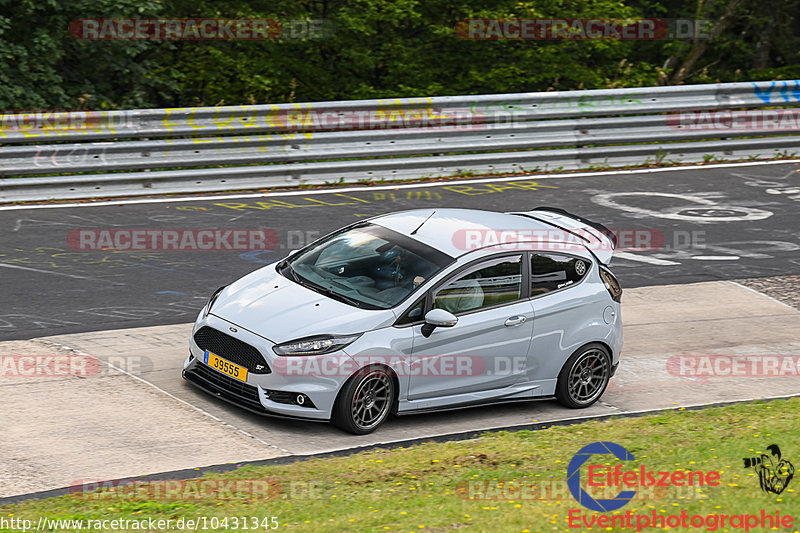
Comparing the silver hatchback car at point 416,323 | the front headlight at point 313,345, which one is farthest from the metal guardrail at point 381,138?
the front headlight at point 313,345

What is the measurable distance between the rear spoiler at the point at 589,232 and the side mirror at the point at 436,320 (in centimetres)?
193

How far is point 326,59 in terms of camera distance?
20734 mm

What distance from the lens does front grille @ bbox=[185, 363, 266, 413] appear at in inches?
336

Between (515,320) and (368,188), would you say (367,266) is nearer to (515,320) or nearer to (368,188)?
(515,320)

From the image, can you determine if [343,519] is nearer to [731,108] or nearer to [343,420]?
[343,420]

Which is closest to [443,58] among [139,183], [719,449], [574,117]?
[574,117]

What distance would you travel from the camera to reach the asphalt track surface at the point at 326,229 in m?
11.4

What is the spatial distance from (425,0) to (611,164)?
516cm

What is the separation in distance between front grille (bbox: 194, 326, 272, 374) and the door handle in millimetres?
2116

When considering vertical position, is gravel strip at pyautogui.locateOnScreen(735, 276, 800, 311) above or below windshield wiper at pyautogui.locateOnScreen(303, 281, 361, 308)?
below

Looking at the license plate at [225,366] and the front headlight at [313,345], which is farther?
the license plate at [225,366]
